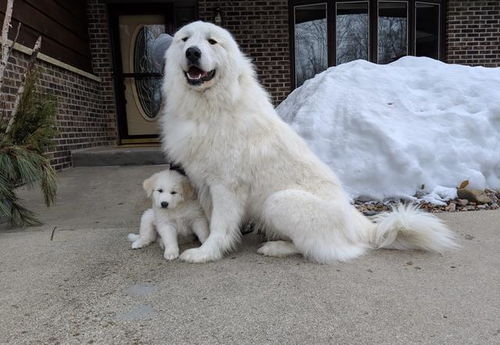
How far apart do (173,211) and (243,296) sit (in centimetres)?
99

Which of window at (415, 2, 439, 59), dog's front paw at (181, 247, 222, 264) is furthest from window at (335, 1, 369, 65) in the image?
dog's front paw at (181, 247, 222, 264)

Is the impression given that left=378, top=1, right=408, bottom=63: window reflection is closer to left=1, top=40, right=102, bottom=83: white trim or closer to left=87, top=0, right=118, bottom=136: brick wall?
left=87, top=0, right=118, bottom=136: brick wall

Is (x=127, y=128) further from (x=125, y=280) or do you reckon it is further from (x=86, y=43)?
(x=125, y=280)

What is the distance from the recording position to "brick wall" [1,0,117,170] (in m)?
5.64

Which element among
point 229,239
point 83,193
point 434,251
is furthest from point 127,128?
point 434,251

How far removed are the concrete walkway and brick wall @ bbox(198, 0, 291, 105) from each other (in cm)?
610

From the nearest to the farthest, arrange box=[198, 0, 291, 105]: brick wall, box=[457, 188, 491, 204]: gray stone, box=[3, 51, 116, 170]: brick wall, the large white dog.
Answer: the large white dog < box=[457, 188, 491, 204]: gray stone < box=[3, 51, 116, 170]: brick wall < box=[198, 0, 291, 105]: brick wall

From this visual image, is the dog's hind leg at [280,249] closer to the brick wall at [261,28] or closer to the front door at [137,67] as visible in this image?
the brick wall at [261,28]

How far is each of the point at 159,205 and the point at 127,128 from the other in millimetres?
6573

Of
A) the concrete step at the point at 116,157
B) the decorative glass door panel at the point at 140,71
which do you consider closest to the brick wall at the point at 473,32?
the decorative glass door panel at the point at 140,71

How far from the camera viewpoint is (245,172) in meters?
2.74

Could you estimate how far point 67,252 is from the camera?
10.0 feet

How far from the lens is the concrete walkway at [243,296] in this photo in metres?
1.89

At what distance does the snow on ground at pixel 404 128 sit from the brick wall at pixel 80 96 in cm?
369
